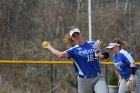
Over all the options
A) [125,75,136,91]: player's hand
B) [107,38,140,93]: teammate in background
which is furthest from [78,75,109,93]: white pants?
[107,38,140,93]: teammate in background

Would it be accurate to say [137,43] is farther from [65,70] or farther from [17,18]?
[17,18]

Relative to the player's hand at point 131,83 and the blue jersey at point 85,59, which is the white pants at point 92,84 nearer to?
the blue jersey at point 85,59

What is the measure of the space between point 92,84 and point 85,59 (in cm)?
45

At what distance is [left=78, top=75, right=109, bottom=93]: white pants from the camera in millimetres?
7957

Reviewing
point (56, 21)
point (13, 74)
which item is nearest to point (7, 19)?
point (56, 21)

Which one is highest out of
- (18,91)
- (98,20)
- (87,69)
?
(98,20)

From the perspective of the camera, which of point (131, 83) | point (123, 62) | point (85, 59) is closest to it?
point (85, 59)

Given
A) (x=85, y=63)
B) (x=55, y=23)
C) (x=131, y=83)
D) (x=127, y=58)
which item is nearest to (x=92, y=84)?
(x=85, y=63)

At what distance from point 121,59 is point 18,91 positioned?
32.8ft

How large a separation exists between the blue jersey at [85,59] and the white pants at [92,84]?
0.10 m

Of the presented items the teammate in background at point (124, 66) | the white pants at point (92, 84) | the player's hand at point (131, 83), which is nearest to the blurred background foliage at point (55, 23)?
the teammate in background at point (124, 66)

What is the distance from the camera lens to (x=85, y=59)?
8102mm

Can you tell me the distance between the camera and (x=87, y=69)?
8.11 meters

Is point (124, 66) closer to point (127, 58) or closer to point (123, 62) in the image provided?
point (123, 62)
